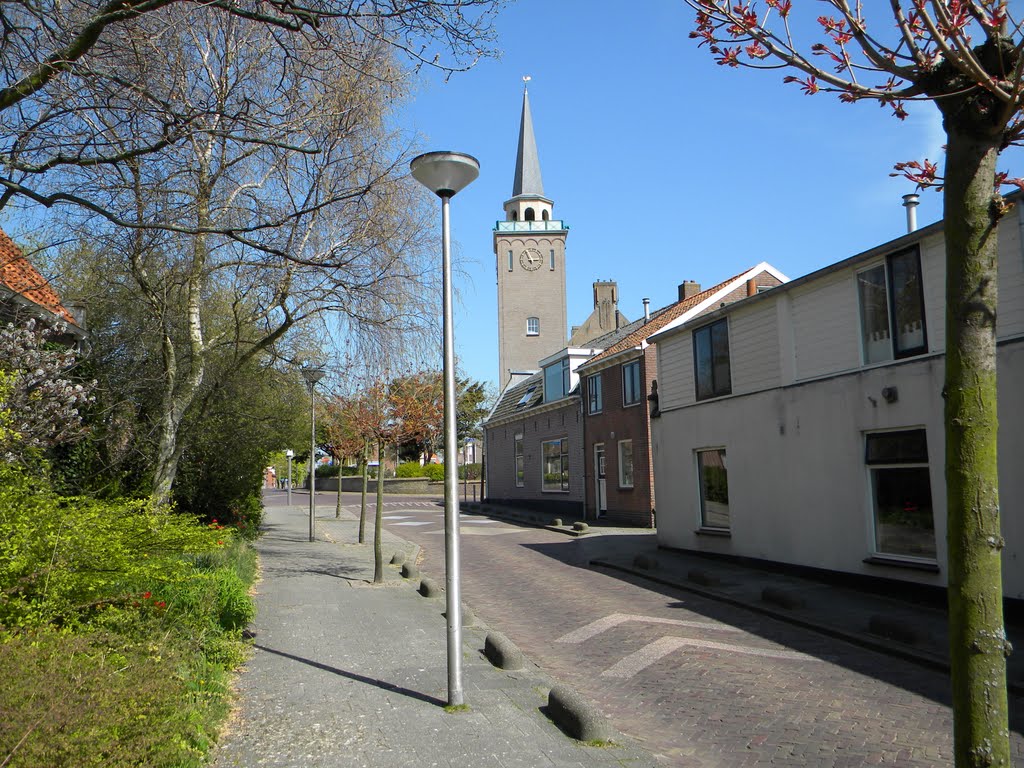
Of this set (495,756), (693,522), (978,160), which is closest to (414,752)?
(495,756)

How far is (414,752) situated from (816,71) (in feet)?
15.3

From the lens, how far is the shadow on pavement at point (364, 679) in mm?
6410

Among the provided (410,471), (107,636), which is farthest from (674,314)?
(410,471)

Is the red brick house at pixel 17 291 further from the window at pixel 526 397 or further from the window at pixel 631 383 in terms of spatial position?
the window at pixel 526 397

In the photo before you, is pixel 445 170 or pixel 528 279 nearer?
pixel 445 170

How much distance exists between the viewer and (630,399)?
24797 mm

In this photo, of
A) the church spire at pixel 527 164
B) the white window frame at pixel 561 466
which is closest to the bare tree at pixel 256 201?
the white window frame at pixel 561 466

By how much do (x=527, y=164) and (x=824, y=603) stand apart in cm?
5823

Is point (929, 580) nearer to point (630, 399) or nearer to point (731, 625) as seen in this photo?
point (731, 625)

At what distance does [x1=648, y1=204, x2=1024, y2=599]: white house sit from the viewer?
34.0 ft

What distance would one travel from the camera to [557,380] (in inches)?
1228

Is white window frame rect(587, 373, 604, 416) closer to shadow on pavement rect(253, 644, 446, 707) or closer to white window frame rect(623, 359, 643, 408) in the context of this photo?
white window frame rect(623, 359, 643, 408)

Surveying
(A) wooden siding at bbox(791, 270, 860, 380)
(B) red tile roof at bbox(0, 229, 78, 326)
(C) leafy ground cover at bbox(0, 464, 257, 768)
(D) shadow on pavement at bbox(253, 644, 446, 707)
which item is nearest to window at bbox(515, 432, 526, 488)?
(B) red tile roof at bbox(0, 229, 78, 326)

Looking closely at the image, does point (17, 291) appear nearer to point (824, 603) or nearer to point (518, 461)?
point (824, 603)
